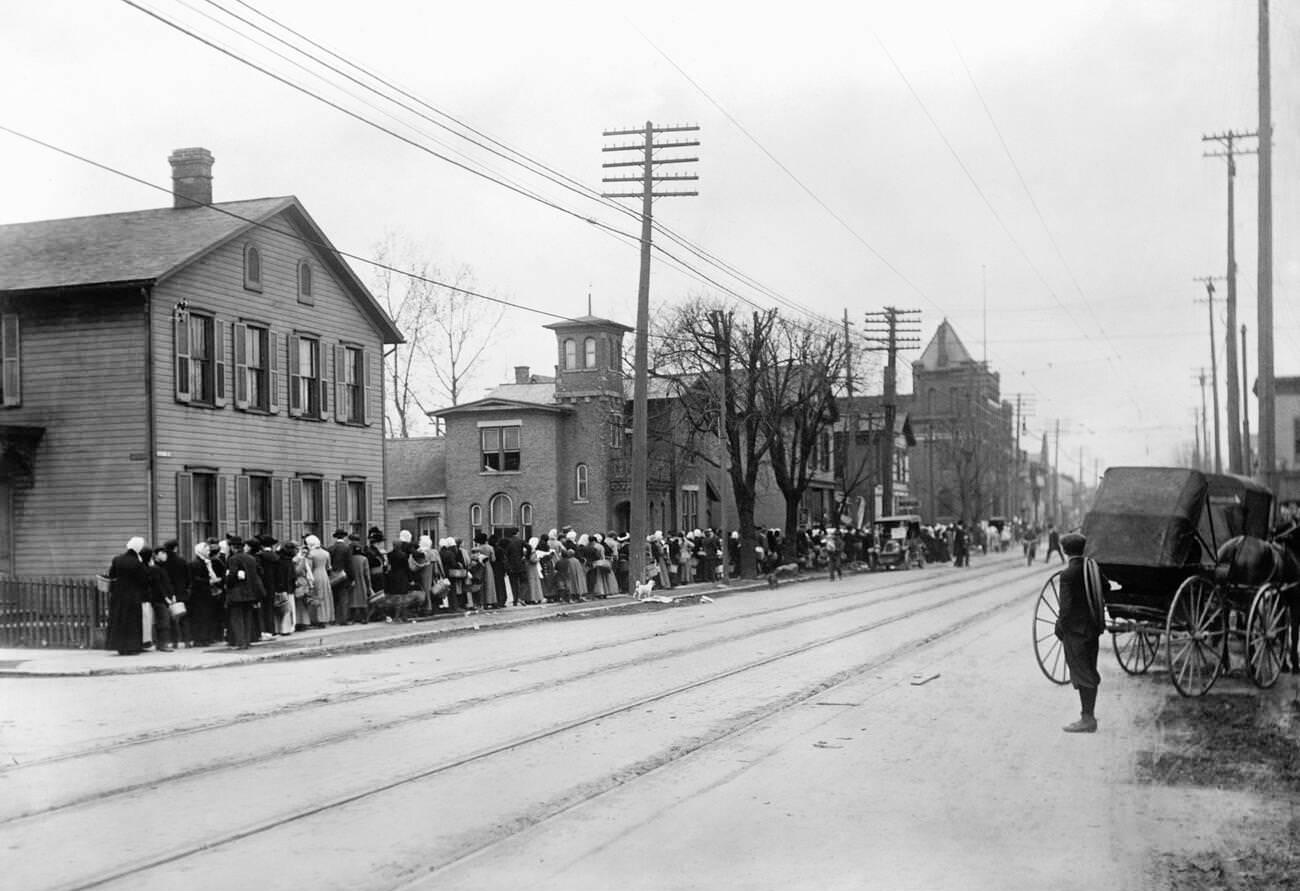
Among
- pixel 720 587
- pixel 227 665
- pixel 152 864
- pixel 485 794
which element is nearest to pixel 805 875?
pixel 485 794

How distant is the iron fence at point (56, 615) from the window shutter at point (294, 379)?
11.8 metres

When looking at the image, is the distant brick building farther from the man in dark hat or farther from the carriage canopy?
the man in dark hat

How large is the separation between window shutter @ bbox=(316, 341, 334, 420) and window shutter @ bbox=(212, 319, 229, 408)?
3.93 metres

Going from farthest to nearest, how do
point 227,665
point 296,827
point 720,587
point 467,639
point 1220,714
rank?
point 720,587 → point 467,639 → point 227,665 → point 1220,714 → point 296,827

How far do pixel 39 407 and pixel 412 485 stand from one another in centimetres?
3197

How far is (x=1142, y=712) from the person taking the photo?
43.9 ft

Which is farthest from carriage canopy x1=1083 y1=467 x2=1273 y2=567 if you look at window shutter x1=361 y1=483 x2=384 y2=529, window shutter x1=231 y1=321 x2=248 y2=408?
window shutter x1=361 y1=483 x2=384 y2=529

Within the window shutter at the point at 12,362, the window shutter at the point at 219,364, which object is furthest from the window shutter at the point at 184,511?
the window shutter at the point at 12,362

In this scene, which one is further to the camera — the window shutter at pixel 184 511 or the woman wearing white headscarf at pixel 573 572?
the woman wearing white headscarf at pixel 573 572

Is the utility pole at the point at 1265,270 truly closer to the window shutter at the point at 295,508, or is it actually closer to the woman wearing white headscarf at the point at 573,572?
the woman wearing white headscarf at the point at 573,572

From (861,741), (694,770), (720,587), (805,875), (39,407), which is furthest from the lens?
(720,587)

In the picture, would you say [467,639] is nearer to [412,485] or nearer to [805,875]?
[805,875]

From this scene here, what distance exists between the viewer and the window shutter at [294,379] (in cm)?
3250

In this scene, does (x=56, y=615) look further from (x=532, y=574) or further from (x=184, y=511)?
(x=532, y=574)
